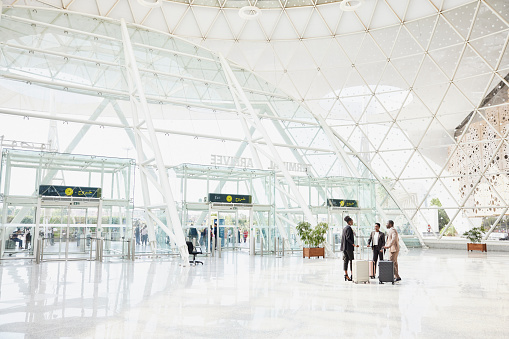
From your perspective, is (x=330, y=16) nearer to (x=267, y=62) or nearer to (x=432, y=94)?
(x=267, y=62)

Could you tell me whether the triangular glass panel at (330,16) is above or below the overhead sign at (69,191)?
above

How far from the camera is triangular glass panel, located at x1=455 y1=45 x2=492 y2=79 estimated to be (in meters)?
29.8

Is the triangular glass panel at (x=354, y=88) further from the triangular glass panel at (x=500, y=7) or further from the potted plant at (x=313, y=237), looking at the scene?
the potted plant at (x=313, y=237)

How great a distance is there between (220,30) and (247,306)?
27378 mm

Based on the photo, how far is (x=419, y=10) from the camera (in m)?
30.5

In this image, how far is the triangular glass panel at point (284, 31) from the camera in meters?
32.9

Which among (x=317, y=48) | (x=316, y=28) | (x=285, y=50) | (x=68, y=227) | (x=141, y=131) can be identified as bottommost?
(x=68, y=227)

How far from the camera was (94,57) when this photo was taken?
27.0 meters

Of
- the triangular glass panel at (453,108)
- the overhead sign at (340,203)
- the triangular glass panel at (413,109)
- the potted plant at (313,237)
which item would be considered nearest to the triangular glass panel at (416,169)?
the triangular glass panel at (413,109)

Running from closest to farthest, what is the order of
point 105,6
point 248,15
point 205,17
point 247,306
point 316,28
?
point 247,306 → point 248,15 → point 105,6 → point 205,17 → point 316,28

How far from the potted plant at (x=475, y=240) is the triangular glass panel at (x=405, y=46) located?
44.9 ft

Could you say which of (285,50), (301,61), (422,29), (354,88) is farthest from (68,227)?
(422,29)

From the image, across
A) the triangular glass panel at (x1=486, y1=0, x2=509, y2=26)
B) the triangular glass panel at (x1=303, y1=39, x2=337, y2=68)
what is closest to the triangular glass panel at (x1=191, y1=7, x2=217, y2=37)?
the triangular glass panel at (x1=303, y1=39, x2=337, y2=68)

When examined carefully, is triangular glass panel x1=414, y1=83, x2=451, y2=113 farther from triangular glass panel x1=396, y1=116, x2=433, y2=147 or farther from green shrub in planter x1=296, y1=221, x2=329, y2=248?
green shrub in planter x1=296, y1=221, x2=329, y2=248
